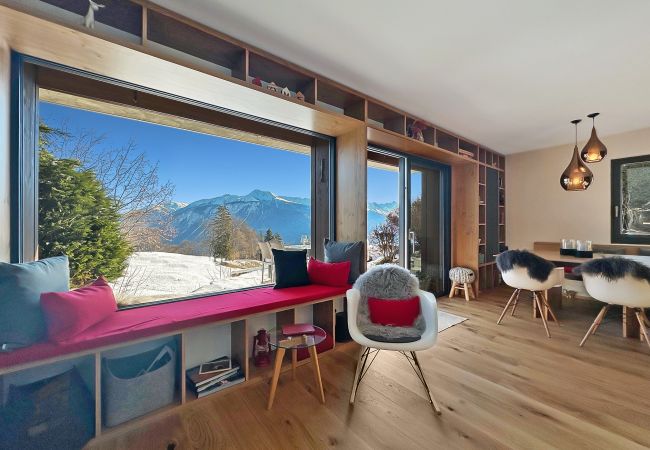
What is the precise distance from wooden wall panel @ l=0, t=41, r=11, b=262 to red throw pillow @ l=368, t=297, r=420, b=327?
2.34 m

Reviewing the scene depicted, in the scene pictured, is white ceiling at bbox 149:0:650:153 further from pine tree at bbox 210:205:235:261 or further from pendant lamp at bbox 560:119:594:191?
pine tree at bbox 210:205:235:261

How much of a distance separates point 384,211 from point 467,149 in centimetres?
205

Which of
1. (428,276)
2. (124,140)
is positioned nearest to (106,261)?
(124,140)

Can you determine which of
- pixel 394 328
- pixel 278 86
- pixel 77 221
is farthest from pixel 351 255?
pixel 77 221

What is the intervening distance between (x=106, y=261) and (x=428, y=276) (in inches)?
154

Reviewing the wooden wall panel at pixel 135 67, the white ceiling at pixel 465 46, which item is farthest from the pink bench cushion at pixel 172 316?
the white ceiling at pixel 465 46

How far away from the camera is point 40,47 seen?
1522 mm

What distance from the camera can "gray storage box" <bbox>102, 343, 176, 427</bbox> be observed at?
149cm

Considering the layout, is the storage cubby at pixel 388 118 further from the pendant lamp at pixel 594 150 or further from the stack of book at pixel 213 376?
the stack of book at pixel 213 376

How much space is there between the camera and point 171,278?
2143mm

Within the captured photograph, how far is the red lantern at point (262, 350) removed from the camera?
2102 mm

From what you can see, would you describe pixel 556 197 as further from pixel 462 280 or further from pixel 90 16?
pixel 90 16

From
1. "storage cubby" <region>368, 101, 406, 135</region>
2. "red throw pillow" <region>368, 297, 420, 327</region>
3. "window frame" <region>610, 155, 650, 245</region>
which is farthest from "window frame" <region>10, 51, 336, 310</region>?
"window frame" <region>610, 155, 650, 245</region>

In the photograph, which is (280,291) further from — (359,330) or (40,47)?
(40,47)
